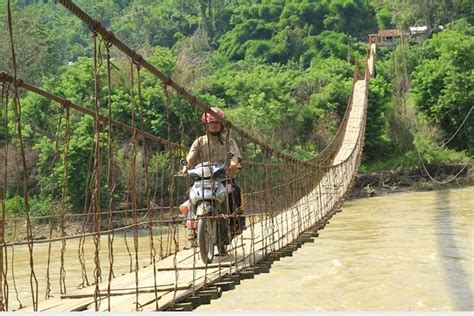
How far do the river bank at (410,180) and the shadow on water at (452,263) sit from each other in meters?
3.48

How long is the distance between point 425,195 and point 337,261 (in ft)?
27.7

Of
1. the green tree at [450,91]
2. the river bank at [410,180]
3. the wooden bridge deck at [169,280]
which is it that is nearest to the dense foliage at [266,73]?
the green tree at [450,91]

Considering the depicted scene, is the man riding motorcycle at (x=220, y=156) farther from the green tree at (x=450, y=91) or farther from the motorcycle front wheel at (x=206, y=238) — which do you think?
the green tree at (x=450, y=91)

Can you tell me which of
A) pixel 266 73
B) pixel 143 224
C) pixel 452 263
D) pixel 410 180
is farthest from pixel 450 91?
pixel 143 224

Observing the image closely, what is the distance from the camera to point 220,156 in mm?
4145

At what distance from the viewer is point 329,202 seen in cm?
764

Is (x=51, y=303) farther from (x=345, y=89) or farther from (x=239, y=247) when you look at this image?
(x=345, y=89)

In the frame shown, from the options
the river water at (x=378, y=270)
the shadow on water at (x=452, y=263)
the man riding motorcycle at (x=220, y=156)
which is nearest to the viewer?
the man riding motorcycle at (x=220, y=156)

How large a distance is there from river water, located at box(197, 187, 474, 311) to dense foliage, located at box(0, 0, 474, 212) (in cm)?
260

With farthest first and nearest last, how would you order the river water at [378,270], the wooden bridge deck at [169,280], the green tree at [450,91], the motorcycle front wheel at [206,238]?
the green tree at [450,91], the river water at [378,270], the motorcycle front wheel at [206,238], the wooden bridge deck at [169,280]

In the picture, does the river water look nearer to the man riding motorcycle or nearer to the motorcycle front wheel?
the man riding motorcycle

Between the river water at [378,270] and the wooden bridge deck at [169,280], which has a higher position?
the wooden bridge deck at [169,280]

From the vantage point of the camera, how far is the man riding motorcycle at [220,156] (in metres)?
4.04

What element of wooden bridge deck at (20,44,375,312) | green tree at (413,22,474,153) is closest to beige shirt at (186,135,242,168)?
wooden bridge deck at (20,44,375,312)
